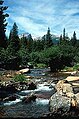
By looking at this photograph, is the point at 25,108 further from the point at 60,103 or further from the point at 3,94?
the point at 3,94

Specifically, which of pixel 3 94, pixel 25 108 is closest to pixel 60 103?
pixel 25 108

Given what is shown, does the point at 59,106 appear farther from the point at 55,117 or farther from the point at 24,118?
the point at 24,118

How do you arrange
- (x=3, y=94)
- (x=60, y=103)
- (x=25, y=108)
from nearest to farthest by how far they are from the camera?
(x=60, y=103) → (x=25, y=108) → (x=3, y=94)

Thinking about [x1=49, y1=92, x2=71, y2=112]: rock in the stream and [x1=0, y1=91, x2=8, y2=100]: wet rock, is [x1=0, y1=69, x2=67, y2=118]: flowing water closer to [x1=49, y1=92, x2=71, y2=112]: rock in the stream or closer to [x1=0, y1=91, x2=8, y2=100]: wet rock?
[x1=49, y1=92, x2=71, y2=112]: rock in the stream

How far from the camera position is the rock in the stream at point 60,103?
69.2 feet

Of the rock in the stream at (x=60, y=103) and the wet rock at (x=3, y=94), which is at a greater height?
the rock in the stream at (x=60, y=103)

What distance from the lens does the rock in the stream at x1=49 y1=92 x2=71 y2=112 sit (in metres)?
21.1

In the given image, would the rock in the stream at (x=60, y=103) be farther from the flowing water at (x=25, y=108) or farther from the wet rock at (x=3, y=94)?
the wet rock at (x=3, y=94)

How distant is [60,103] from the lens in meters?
21.4

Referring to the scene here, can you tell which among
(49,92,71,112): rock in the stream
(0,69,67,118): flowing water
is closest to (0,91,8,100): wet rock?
(0,69,67,118): flowing water

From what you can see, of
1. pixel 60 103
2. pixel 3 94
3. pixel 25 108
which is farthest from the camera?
pixel 3 94

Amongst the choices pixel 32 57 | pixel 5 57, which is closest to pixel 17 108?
pixel 5 57

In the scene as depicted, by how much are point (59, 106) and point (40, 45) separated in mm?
96251

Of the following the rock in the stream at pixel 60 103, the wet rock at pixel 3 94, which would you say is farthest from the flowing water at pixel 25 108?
the wet rock at pixel 3 94
